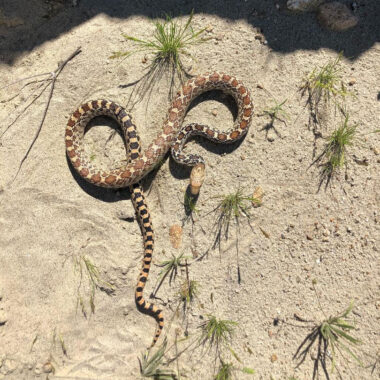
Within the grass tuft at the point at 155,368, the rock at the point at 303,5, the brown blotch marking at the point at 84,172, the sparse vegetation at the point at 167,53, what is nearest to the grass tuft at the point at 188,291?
the grass tuft at the point at 155,368

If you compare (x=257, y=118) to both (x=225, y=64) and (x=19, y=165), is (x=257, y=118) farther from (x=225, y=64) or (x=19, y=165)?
(x=19, y=165)

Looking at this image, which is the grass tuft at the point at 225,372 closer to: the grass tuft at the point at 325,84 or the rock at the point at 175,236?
the rock at the point at 175,236

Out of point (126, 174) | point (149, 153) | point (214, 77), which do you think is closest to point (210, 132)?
point (214, 77)

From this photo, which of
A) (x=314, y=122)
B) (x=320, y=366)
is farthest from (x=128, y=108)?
(x=320, y=366)

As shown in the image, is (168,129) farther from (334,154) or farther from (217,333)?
(217,333)

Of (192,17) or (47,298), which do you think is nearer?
(47,298)

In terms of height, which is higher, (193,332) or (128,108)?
(128,108)
